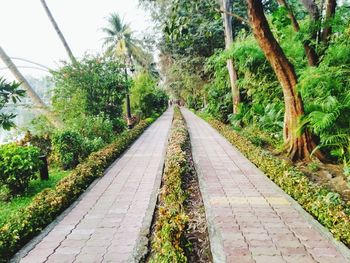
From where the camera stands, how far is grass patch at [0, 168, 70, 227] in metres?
5.18

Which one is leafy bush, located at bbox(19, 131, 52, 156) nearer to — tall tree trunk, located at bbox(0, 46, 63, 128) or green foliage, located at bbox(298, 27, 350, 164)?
tall tree trunk, located at bbox(0, 46, 63, 128)

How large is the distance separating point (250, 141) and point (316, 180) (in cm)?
380

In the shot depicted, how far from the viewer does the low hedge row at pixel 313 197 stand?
363cm

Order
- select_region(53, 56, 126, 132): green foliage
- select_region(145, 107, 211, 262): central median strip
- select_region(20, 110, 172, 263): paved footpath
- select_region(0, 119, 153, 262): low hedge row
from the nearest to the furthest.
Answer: select_region(145, 107, 211, 262): central median strip
select_region(20, 110, 172, 263): paved footpath
select_region(0, 119, 153, 262): low hedge row
select_region(53, 56, 126, 132): green foliage

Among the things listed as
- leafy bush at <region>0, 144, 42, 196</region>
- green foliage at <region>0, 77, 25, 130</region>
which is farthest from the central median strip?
leafy bush at <region>0, 144, 42, 196</region>

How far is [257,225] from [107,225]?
213 cm

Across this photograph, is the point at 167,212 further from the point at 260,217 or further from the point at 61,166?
the point at 61,166

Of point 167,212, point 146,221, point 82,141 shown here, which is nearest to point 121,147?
point 82,141

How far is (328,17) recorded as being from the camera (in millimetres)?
7695

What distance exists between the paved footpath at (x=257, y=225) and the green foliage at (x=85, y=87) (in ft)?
24.3

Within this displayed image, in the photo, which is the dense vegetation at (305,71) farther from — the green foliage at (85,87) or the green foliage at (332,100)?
the green foliage at (85,87)

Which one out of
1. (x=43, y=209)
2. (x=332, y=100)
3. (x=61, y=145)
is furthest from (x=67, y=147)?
(x=332, y=100)

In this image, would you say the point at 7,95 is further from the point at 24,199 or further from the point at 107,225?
the point at 24,199

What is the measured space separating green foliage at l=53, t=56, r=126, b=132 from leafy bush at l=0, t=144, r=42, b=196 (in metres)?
4.78
